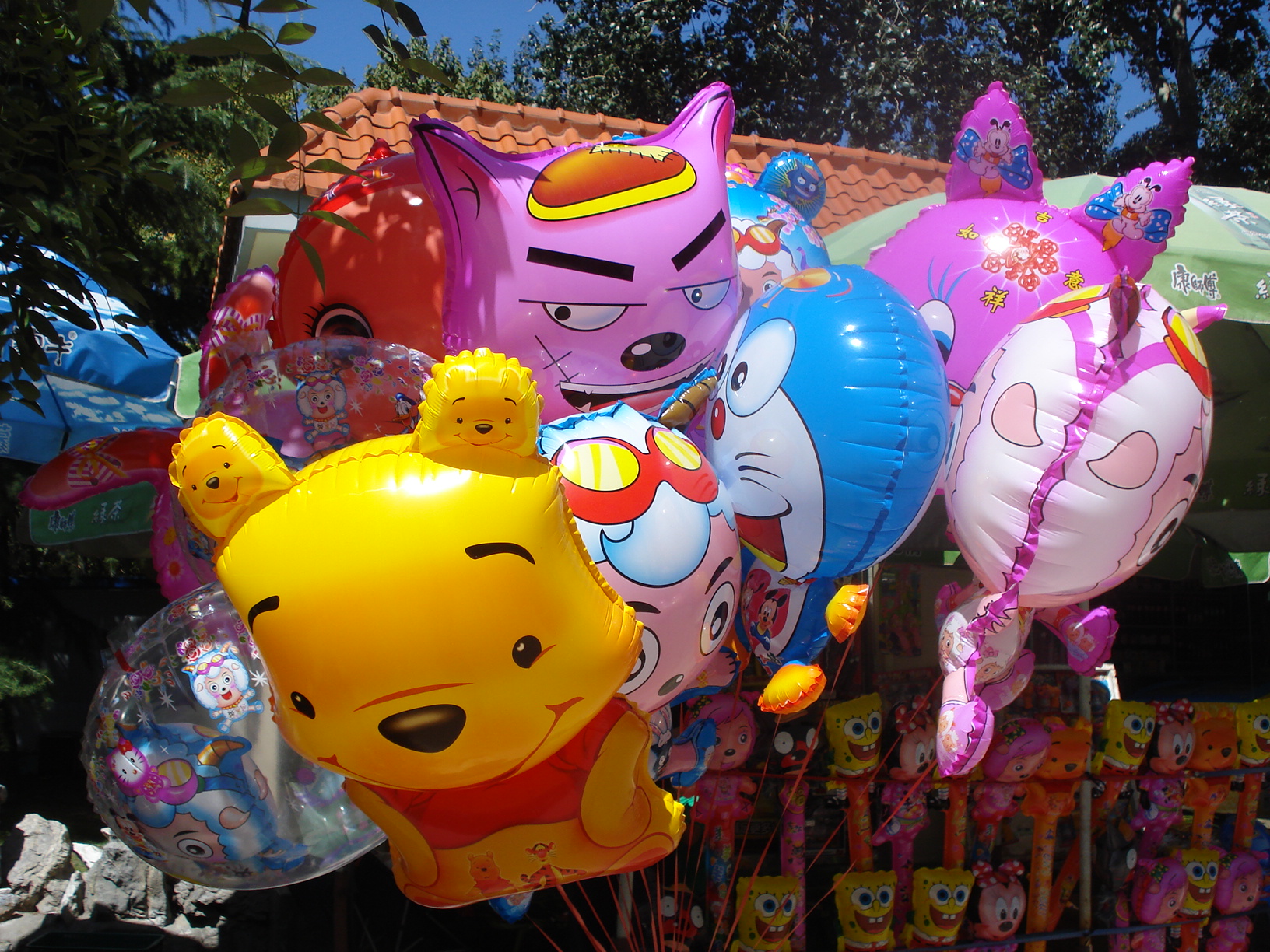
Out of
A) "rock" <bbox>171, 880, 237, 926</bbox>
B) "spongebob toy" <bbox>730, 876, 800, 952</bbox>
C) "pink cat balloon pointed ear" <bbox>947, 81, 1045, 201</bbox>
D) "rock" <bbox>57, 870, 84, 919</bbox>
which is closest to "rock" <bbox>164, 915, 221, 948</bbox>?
"rock" <bbox>171, 880, 237, 926</bbox>

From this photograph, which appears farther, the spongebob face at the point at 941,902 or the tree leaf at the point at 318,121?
the spongebob face at the point at 941,902

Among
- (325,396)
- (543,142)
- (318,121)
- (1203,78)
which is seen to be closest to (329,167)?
(318,121)

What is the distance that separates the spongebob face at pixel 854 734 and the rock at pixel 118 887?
136 inches

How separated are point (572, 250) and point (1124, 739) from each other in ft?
10.3

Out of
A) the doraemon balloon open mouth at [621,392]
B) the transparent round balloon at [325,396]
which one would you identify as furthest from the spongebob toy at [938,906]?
the transparent round balloon at [325,396]

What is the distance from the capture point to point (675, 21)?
11.4 meters

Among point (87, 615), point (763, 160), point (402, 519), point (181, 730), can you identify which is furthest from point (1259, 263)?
point (87, 615)

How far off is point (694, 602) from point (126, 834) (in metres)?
1.29

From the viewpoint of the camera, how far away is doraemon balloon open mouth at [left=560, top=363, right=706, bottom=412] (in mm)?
2332

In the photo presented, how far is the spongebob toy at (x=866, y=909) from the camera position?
356cm

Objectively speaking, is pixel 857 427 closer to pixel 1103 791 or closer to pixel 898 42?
pixel 1103 791

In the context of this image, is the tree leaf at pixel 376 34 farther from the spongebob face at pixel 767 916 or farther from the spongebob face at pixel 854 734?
the spongebob face at pixel 767 916

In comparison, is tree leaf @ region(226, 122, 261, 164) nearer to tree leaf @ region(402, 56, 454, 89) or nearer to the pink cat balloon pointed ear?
tree leaf @ region(402, 56, 454, 89)

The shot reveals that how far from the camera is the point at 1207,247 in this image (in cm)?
324
